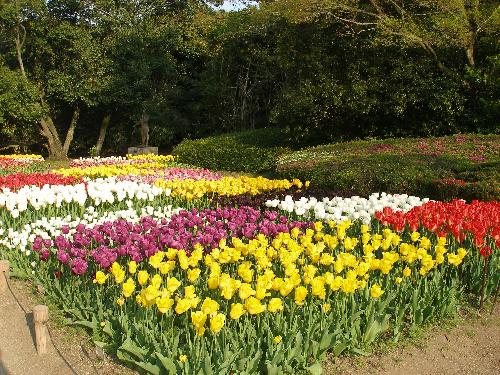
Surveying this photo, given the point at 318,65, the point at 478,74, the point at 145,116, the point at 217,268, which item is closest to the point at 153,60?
the point at 145,116

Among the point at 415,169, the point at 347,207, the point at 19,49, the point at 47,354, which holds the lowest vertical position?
the point at 47,354

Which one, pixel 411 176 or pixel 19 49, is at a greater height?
pixel 19 49

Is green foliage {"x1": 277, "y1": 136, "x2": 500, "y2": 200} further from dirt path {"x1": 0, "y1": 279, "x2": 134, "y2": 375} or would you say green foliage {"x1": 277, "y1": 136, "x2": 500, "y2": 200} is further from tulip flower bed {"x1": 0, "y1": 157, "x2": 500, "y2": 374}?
dirt path {"x1": 0, "y1": 279, "x2": 134, "y2": 375}

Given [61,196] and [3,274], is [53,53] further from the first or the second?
[3,274]

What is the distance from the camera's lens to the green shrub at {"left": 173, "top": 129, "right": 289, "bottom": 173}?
17.9 m

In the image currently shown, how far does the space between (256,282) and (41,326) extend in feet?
5.61

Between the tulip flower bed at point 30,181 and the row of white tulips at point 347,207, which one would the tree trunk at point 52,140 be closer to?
the tulip flower bed at point 30,181

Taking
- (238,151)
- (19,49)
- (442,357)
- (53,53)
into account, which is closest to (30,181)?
(442,357)

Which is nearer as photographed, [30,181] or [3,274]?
[3,274]

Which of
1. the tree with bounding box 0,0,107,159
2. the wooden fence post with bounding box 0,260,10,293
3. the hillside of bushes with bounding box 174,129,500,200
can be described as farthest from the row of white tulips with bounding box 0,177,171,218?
the tree with bounding box 0,0,107,159

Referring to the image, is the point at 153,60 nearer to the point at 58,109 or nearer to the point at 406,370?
the point at 58,109

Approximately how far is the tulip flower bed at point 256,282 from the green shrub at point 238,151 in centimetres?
1095

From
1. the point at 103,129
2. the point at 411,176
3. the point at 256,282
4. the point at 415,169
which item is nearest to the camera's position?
the point at 256,282

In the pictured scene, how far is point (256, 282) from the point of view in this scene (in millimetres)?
4406
